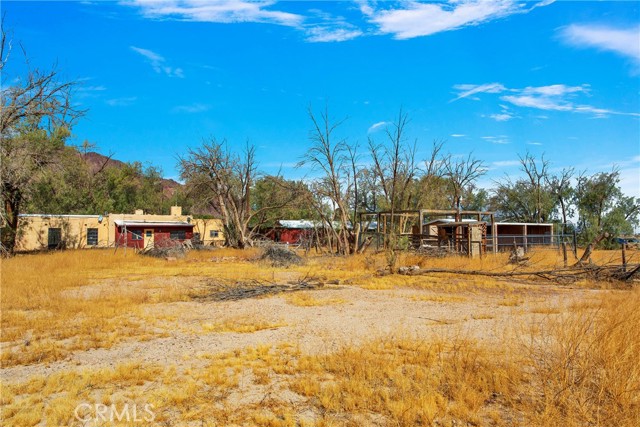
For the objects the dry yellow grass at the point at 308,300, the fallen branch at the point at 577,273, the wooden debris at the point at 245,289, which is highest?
the fallen branch at the point at 577,273

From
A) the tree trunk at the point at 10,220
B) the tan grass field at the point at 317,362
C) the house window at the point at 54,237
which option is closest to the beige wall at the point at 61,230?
the house window at the point at 54,237

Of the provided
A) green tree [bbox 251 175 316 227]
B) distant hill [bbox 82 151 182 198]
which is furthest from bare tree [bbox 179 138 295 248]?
distant hill [bbox 82 151 182 198]

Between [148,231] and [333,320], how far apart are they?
1350 inches

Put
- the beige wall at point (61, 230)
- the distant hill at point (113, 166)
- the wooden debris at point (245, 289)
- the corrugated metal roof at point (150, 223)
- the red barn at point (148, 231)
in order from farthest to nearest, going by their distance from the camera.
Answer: the distant hill at point (113, 166)
the red barn at point (148, 231)
the corrugated metal roof at point (150, 223)
the beige wall at point (61, 230)
the wooden debris at point (245, 289)

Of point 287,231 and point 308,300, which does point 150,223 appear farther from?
point 308,300

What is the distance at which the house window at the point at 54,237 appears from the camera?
35.4m

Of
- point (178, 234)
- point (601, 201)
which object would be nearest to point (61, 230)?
point (178, 234)

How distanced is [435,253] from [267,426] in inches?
822

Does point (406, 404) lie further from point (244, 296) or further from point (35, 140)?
point (35, 140)

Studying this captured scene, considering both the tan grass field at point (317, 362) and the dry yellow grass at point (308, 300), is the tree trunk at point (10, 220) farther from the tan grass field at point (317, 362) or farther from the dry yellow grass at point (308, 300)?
the dry yellow grass at point (308, 300)

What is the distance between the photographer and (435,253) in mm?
24000

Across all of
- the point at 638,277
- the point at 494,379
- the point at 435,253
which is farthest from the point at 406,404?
the point at 435,253

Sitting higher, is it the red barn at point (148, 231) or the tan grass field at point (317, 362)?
the red barn at point (148, 231)

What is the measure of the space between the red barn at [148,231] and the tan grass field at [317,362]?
2727 centimetres
